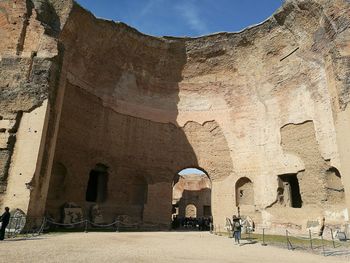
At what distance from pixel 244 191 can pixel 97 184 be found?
7498 millimetres

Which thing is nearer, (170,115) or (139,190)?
(139,190)

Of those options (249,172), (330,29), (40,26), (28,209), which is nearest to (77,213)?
(28,209)

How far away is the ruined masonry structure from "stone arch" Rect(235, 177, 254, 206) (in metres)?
0.05

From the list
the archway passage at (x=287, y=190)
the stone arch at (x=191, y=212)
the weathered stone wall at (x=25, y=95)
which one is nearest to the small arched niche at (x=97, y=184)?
the weathered stone wall at (x=25, y=95)

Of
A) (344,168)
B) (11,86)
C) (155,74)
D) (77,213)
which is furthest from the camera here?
(155,74)

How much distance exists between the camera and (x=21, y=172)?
29.7 ft

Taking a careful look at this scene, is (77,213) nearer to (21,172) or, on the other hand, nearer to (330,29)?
(21,172)

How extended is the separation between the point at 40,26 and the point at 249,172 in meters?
11.5

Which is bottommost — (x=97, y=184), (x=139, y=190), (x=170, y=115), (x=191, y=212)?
(x=191, y=212)

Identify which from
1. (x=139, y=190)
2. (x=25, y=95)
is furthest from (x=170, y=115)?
(x=25, y=95)

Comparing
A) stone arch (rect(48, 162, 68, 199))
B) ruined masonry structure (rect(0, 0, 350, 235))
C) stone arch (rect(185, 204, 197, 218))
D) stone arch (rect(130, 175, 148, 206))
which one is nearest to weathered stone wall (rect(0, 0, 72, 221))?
ruined masonry structure (rect(0, 0, 350, 235))

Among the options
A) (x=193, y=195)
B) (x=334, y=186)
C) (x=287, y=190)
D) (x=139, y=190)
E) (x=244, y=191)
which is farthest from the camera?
(x=193, y=195)

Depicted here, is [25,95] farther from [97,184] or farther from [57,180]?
[97,184]

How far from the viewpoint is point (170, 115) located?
17422 millimetres
